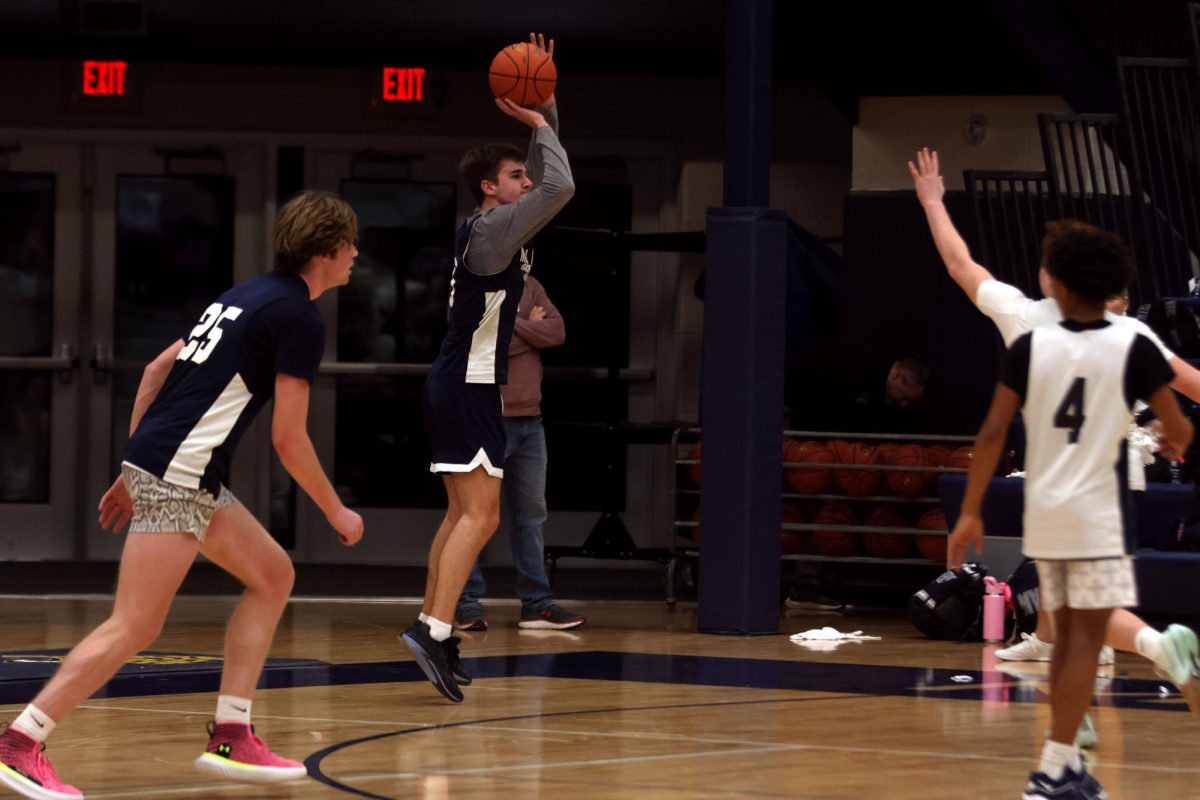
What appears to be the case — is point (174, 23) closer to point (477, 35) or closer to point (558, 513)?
point (477, 35)

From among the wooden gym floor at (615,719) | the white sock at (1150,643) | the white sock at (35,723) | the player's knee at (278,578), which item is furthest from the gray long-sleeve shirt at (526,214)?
the white sock at (35,723)

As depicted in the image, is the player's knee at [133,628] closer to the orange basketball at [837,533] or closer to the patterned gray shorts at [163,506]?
the patterned gray shorts at [163,506]

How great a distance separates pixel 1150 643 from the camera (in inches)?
224

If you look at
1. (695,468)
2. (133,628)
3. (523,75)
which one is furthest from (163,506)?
(695,468)

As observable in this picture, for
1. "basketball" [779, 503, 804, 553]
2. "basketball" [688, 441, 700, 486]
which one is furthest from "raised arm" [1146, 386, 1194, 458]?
"basketball" [688, 441, 700, 486]

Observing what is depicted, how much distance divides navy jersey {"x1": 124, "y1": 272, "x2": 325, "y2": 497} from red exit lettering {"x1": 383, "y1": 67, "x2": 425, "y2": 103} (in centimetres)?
792

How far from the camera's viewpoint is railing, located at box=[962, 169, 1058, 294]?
35.0 ft

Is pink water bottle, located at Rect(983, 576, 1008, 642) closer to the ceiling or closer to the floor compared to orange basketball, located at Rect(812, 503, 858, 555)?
closer to the floor

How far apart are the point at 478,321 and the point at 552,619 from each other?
8.87ft

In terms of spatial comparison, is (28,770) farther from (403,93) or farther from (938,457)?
(403,93)

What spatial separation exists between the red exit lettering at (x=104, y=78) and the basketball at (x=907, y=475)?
18.6 ft

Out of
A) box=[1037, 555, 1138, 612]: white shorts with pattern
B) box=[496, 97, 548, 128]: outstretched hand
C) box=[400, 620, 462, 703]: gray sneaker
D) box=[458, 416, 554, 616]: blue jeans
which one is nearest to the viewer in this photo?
box=[1037, 555, 1138, 612]: white shorts with pattern

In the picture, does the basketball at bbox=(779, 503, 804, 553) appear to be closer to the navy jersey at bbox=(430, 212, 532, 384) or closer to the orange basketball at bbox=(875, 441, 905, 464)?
the orange basketball at bbox=(875, 441, 905, 464)

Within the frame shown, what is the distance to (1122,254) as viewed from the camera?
197 inches
